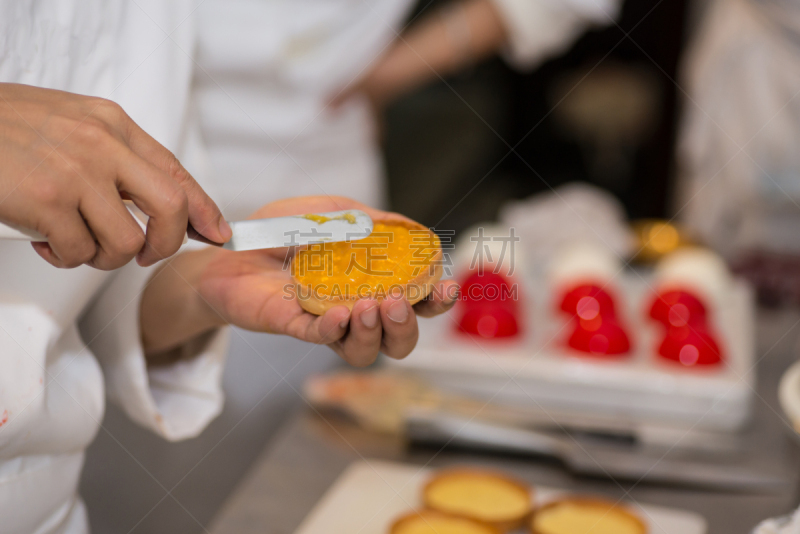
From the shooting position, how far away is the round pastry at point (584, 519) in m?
0.77

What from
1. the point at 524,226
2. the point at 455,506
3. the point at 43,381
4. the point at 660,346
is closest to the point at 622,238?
the point at 524,226

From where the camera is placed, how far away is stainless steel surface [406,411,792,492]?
881 millimetres

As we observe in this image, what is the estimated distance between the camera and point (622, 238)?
5.21ft

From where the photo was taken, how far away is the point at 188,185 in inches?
21.7

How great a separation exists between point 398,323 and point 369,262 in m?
0.18

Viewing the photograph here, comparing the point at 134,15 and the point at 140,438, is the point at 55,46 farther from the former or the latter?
the point at 140,438

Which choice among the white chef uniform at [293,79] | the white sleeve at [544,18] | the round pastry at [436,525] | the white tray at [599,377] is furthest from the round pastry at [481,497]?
the white sleeve at [544,18]

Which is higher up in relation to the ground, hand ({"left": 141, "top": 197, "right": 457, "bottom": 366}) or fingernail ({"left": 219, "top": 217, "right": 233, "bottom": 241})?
fingernail ({"left": 219, "top": 217, "right": 233, "bottom": 241})

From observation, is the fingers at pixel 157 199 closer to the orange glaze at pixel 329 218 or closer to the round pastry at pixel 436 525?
the orange glaze at pixel 329 218

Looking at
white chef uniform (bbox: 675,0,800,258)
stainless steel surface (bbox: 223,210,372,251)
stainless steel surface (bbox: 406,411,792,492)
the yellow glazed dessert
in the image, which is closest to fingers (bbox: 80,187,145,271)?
stainless steel surface (bbox: 223,210,372,251)

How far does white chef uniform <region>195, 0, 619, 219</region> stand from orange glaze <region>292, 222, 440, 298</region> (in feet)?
1.74

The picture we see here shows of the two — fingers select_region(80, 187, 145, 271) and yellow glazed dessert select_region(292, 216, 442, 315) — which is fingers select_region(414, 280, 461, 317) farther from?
fingers select_region(80, 187, 145, 271)

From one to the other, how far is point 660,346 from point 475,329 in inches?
12.6

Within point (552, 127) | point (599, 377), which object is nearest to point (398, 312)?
point (599, 377)
